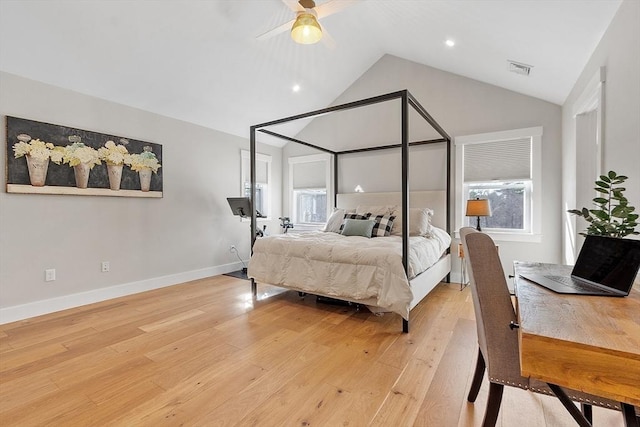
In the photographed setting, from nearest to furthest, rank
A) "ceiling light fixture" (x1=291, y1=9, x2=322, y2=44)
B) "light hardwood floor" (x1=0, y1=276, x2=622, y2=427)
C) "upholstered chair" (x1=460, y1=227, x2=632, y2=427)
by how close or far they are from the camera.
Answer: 1. "upholstered chair" (x1=460, y1=227, x2=632, y2=427)
2. "light hardwood floor" (x1=0, y1=276, x2=622, y2=427)
3. "ceiling light fixture" (x1=291, y1=9, x2=322, y2=44)

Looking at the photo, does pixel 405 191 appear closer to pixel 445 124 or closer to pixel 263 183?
pixel 445 124

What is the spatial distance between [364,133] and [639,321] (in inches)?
185

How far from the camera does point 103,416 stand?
1.60 meters

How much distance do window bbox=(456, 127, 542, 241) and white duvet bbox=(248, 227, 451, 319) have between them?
1115mm

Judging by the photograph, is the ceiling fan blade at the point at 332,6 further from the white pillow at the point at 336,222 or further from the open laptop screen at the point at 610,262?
the white pillow at the point at 336,222

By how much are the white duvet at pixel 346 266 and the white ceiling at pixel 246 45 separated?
Result: 84.6 inches

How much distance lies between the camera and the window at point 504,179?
3.86 meters

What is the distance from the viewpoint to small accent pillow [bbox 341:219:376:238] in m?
3.87

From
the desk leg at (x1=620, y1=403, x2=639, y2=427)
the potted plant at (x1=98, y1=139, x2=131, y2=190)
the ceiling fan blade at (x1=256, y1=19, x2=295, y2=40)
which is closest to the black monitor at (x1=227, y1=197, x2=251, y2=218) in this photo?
the potted plant at (x1=98, y1=139, x2=131, y2=190)

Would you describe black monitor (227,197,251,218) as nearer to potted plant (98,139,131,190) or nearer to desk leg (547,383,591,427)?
potted plant (98,139,131,190)

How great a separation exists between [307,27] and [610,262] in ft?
8.35

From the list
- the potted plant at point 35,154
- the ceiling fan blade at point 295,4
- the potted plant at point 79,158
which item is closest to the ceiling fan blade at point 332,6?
the ceiling fan blade at point 295,4

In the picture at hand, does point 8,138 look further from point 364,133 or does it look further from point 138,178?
point 364,133

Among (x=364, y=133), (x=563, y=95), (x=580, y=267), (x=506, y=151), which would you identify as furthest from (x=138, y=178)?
(x=563, y=95)
